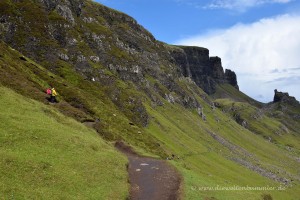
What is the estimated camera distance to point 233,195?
57.2m

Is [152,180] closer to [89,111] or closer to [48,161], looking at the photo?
[48,161]

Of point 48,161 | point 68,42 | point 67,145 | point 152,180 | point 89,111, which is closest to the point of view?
point 48,161

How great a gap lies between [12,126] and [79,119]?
90.9 ft

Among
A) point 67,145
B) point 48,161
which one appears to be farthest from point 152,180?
point 48,161

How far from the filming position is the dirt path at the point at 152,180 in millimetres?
41688

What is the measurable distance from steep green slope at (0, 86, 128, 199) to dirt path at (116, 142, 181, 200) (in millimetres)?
2265

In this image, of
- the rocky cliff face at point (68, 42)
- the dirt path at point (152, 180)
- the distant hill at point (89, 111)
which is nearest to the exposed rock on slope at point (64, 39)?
the rocky cliff face at point (68, 42)

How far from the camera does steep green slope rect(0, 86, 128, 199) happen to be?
33.1m

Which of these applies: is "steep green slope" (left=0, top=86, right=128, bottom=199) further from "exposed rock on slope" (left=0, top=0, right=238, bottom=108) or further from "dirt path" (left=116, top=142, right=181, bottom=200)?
"exposed rock on slope" (left=0, top=0, right=238, bottom=108)

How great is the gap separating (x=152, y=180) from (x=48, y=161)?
16.3 metres

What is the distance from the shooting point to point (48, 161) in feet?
→ 127

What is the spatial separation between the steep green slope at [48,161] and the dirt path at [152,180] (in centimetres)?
226

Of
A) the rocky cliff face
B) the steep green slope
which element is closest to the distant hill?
the steep green slope

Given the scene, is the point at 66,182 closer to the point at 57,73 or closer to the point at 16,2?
the point at 57,73
